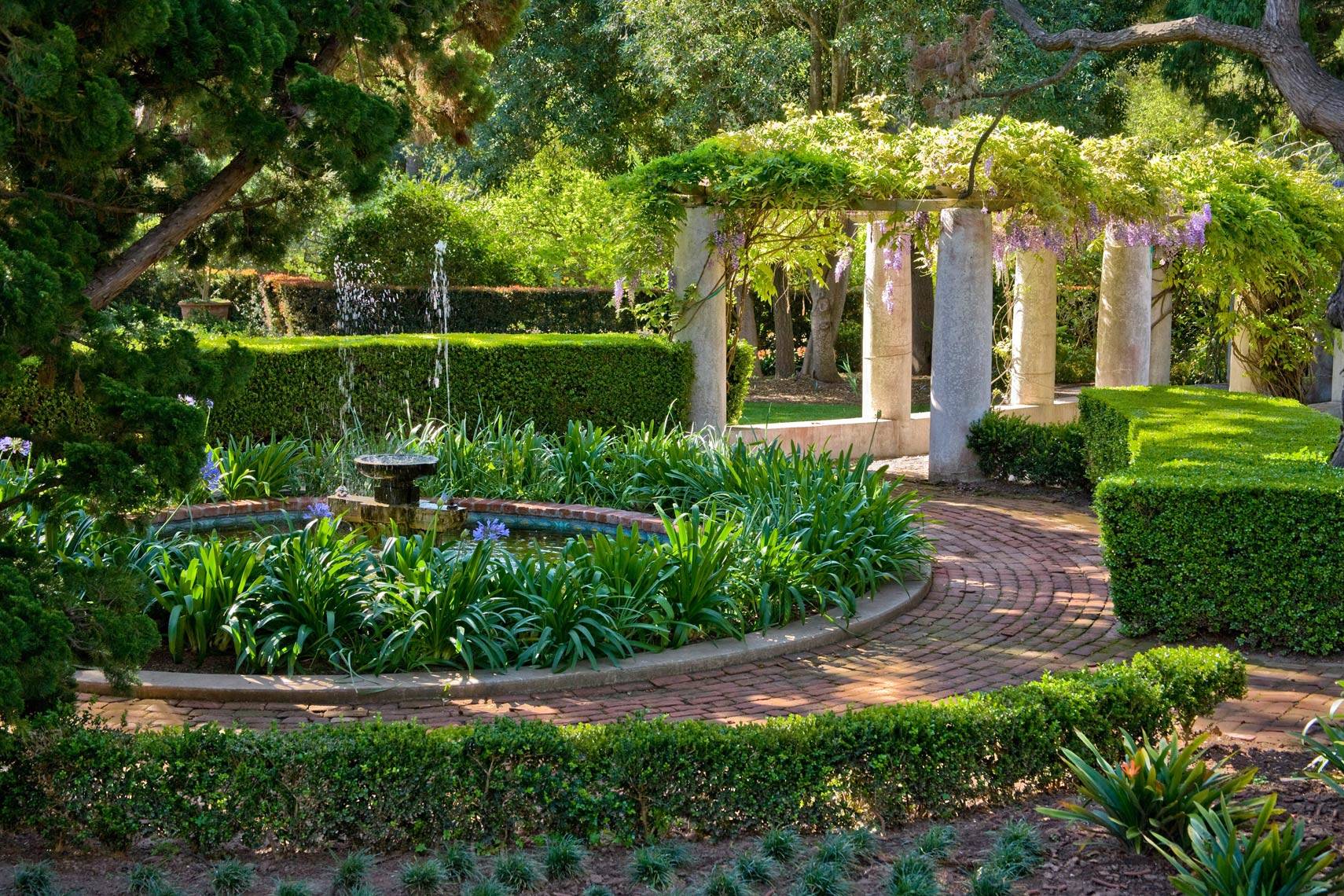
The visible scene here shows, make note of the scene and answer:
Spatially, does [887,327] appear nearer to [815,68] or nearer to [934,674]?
[815,68]

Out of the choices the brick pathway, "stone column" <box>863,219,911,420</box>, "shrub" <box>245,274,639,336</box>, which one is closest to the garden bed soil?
the brick pathway

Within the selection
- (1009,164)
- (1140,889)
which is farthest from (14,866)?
(1009,164)

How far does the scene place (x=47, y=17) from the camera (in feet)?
13.5

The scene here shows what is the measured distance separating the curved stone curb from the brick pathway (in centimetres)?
5

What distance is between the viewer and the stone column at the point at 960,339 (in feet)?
37.4

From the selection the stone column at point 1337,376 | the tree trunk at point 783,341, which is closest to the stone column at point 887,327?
the stone column at point 1337,376

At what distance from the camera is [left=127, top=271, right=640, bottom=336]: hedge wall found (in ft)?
61.1

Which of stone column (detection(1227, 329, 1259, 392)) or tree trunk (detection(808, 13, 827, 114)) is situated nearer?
stone column (detection(1227, 329, 1259, 392))

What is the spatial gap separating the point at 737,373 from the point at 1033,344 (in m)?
3.28

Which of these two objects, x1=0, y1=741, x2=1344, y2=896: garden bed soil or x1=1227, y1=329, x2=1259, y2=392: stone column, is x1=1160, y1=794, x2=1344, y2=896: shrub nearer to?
x1=0, y1=741, x2=1344, y2=896: garden bed soil

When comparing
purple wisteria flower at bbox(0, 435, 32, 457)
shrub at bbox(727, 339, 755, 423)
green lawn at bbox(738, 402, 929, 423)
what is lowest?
purple wisteria flower at bbox(0, 435, 32, 457)

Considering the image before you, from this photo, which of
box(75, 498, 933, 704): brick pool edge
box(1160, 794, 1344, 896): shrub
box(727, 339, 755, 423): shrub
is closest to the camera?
box(1160, 794, 1344, 896): shrub

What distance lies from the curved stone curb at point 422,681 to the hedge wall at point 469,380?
5143 millimetres

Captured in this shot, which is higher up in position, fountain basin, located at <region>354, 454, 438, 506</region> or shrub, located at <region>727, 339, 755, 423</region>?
shrub, located at <region>727, 339, 755, 423</region>
